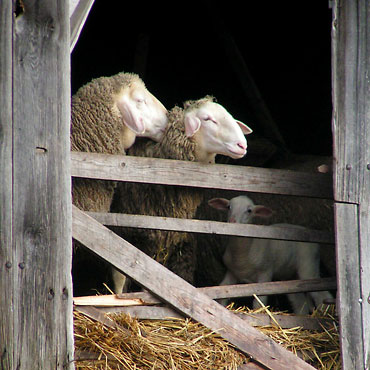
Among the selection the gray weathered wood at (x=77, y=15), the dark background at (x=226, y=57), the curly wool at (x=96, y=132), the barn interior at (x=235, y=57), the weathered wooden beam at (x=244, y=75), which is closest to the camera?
the gray weathered wood at (x=77, y=15)

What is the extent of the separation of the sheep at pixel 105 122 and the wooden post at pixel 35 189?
128cm

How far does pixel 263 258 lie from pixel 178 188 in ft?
3.18

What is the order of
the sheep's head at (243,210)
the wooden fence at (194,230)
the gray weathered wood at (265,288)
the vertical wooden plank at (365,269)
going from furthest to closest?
the sheep's head at (243,210) < the gray weathered wood at (265,288) < the vertical wooden plank at (365,269) < the wooden fence at (194,230)

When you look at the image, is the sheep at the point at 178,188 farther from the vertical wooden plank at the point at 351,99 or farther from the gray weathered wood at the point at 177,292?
the gray weathered wood at the point at 177,292

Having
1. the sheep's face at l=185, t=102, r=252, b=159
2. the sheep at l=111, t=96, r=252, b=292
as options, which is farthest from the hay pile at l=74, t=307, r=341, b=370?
the sheep's face at l=185, t=102, r=252, b=159

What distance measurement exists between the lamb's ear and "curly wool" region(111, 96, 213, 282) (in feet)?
0.92

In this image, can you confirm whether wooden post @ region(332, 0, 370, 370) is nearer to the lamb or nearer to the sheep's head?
the sheep's head

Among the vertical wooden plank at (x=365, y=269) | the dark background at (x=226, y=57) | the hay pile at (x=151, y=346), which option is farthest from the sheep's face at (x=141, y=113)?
the dark background at (x=226, y=57)

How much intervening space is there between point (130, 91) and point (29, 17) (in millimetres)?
1646

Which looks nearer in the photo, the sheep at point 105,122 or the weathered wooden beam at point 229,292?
the weathered wooden beam at point 229,292

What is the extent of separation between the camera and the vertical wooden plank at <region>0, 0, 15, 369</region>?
131 inches

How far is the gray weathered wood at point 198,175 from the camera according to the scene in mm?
4047

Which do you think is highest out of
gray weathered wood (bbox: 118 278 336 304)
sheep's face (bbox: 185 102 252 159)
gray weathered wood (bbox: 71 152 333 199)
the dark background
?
the dark background

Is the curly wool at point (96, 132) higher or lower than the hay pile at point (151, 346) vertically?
higher
